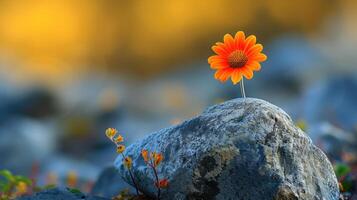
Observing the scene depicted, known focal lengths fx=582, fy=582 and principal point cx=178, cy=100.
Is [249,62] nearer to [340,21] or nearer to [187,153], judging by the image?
[187,153]

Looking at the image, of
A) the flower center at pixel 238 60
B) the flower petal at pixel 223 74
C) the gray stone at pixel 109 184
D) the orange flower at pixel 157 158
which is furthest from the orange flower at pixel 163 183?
the gray stone at pixel 109 184

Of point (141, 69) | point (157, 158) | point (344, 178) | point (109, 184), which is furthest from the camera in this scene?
point (141, 69)

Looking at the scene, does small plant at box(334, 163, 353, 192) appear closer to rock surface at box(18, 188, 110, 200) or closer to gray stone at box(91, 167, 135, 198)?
gray stone at box(91, 167, 135, 198)

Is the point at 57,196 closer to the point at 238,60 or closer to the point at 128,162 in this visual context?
the point at 128,162

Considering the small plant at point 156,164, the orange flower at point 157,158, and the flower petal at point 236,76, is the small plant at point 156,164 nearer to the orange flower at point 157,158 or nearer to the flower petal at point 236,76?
the orange flower at point 157,158

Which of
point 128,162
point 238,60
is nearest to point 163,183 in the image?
point 128,162
